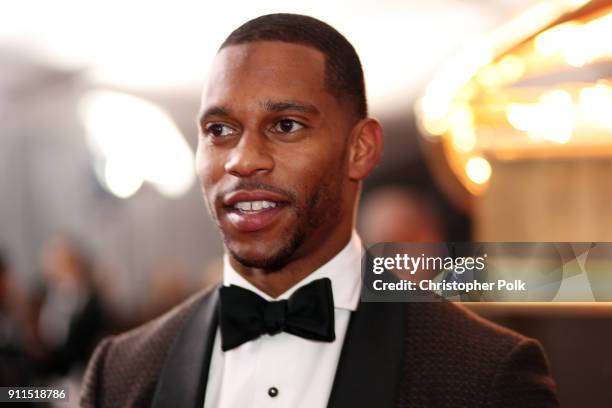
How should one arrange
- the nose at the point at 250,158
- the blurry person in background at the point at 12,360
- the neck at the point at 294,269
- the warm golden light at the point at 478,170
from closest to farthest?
the nose at the point at 250,158
the neck at the point at 294,269
the blurry person in background at the point at 12,360
the warm golden light at the point at 478,170

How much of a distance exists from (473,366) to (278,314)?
0.25 meters

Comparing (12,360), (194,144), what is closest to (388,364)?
(12,360)

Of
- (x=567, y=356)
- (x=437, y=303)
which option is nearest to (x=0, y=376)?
(x=437, y=303)

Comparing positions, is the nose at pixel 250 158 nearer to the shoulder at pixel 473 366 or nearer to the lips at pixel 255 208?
the lips at pixel 255 208

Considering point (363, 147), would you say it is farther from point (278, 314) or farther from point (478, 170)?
point (478, 170)

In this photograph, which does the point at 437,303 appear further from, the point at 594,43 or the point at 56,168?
the point at 56,168

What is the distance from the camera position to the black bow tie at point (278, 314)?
110 cm

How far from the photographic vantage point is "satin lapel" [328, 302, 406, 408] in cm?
105

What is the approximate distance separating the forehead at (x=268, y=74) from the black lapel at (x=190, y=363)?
0.30 meters

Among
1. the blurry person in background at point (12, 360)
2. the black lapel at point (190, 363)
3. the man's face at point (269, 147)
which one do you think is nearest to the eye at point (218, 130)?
the man's face at point (269, 147)

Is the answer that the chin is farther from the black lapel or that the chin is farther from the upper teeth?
the black lapel

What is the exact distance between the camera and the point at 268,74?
3.39 ft

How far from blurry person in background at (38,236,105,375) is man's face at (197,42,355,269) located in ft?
7.67

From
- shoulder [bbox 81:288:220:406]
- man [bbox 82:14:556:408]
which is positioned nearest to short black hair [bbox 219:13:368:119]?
man [bbox 82:14:556:408]
